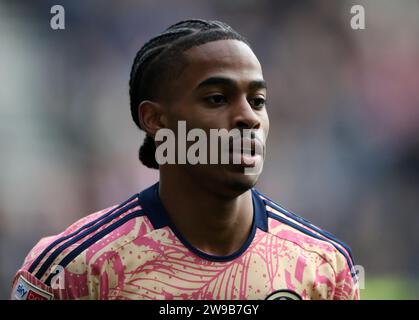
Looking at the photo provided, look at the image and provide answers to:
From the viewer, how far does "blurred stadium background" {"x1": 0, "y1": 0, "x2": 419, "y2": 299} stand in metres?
6.65

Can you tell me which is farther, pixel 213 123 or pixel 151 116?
pixel 151 116

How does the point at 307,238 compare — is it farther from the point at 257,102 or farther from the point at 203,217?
the point at 257,102

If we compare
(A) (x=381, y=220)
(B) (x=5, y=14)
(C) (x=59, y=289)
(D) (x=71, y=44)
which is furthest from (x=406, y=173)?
(C) (x=59, y=289)

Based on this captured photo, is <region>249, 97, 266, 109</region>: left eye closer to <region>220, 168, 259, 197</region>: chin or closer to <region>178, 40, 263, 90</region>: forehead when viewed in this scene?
<region>178, 40, 263, 90</region>: forehead

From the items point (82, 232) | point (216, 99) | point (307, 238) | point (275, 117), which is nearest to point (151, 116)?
point (216, 99)

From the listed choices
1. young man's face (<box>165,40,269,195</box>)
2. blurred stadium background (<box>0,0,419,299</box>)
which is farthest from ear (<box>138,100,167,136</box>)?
blurred stadium background (<box>0,0,419,299</box>)

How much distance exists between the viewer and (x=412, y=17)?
7535 millimetres

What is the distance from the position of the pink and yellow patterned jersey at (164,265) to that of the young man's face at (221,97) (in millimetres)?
314

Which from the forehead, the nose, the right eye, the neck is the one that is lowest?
the neck

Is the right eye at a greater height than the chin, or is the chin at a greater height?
the right eye

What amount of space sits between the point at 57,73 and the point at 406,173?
369cm

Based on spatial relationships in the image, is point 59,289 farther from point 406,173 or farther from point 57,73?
point 406,173

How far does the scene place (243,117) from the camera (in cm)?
285

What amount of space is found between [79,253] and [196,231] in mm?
513
